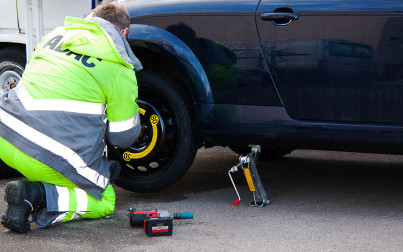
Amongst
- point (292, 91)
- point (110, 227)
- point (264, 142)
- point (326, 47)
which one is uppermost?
point (326, 47)

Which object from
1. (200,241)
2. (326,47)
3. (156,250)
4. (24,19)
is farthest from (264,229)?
(24,19)

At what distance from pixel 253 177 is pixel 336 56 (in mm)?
860

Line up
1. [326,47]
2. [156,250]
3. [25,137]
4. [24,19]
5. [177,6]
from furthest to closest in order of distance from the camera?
[24,19]
[177,6]
[326,47]
[25,137]
[156,250]

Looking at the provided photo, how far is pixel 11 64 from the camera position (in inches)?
264

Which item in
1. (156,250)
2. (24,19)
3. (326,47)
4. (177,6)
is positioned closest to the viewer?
(156,250)

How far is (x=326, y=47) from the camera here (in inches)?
141

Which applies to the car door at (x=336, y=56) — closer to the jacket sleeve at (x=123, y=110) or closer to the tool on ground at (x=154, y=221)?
the jacket sleeve at (x=123, y=110)

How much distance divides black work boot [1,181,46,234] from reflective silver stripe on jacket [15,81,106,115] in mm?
397

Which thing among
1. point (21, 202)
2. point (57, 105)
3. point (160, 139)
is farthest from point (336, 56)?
point (21, 202)

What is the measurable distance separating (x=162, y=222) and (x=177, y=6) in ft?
4.39

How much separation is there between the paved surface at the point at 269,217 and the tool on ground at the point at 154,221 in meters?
0.04

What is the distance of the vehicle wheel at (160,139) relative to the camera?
393 centimetres

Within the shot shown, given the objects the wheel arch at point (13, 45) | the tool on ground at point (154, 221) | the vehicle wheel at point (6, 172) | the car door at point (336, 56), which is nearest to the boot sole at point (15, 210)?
the tool on ground at point (154, 221)

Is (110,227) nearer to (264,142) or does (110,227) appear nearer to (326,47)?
(264,142)
